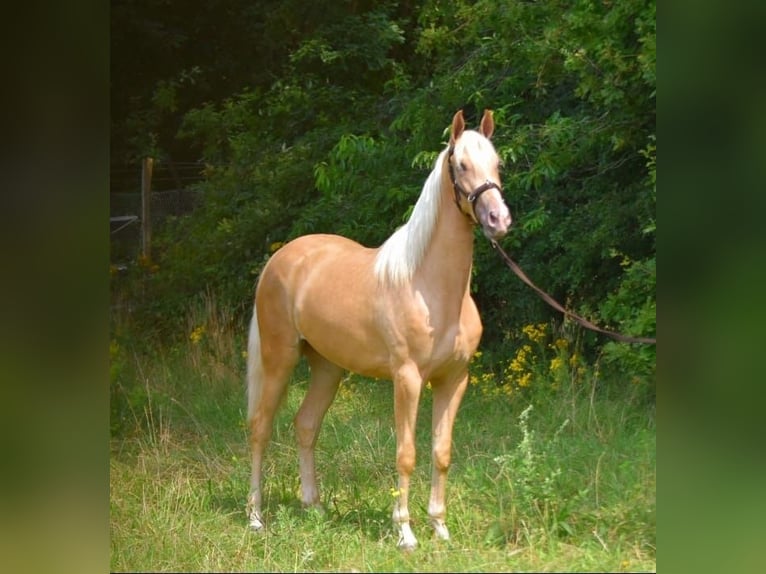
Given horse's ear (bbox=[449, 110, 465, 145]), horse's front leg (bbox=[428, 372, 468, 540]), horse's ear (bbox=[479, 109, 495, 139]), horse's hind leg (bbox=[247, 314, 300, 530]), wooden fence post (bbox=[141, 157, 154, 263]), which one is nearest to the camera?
horse's ear (bbox=[449, 110, 465, 145])

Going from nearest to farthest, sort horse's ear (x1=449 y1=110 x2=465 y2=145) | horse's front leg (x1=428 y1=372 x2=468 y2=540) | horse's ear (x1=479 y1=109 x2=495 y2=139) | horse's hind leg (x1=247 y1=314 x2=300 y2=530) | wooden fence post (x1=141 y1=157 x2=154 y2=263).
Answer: horse's ear (x1=449 y1=110 x2=465 y2=145)
horse's ear (x1=479 y1=109 x2=495 y2=139)
horse's front leg (x1=428 y1=372 x2=468 y2=540)
horse's hind leg (x1=247 y1=314 x2=300 y2=530)
wooden fence post (x1=141 y1=157 x2=154 y2=263)

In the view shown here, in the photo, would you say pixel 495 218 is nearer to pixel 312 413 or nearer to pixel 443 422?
pixel 443 422

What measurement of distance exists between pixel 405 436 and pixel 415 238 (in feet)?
2.43

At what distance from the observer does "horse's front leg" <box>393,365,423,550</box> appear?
336cm

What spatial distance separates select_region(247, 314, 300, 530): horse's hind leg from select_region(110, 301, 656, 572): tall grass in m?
0.08

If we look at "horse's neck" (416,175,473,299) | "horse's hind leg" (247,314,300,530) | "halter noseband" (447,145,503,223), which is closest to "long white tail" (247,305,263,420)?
"horse's hind leg" (247,314,300,530)

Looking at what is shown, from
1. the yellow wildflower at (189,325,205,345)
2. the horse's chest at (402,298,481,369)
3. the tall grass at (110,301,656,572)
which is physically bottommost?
the tall grass at (110,301,656,572)

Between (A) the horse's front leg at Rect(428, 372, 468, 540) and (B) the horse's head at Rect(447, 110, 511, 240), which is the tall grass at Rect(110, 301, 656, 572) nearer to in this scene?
(A) the horse's front leg at Rect(428, 372, 468, 540)

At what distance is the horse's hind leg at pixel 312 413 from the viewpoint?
383 cm

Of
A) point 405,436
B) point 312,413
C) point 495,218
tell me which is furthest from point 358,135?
point 405,436

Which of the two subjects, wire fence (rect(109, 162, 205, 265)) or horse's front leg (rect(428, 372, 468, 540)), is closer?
horse's front leg (rect(428, 372, 468, 540))
